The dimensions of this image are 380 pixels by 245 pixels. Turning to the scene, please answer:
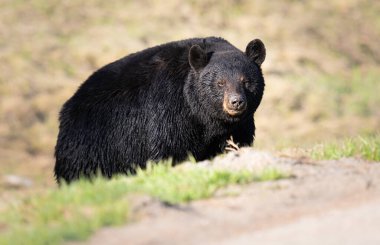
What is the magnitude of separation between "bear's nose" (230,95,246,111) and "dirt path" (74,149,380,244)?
185 cm

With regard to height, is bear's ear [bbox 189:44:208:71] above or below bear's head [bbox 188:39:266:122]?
above

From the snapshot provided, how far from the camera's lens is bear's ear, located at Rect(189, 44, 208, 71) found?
9.41 meters

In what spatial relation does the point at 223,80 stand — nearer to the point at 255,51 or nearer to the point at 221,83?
the point at 221,83

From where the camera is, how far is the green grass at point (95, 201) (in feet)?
18.9

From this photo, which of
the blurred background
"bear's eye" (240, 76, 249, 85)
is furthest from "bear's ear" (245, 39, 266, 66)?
the blurred background

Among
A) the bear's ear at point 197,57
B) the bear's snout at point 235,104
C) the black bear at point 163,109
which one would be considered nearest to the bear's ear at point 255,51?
the black bear at point 163,109

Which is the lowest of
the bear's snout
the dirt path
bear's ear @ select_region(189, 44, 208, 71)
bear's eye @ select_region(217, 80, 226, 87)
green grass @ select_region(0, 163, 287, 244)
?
the dirt path

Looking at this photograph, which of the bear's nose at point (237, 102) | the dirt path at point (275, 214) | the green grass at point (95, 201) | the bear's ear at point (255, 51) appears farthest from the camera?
the bear's ear at point (255, 51)

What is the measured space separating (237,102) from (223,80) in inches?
15.6

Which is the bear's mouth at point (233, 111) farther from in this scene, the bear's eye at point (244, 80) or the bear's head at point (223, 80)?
the bear's eye at point (244, 80)

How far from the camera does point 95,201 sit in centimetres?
628

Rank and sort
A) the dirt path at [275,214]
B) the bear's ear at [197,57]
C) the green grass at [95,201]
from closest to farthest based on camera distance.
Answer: the dirt path at [275,214]
the green grass at [95,201]
the bear's ear at [197,57]

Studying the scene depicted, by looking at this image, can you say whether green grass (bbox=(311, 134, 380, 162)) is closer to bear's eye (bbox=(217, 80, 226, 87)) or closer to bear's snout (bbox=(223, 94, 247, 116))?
bear's snout (bbox=(223, 94, 247, 116))

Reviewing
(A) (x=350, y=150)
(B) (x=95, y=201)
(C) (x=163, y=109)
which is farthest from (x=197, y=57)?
(B) (x=95, y=201)
